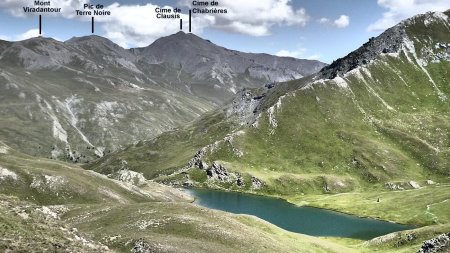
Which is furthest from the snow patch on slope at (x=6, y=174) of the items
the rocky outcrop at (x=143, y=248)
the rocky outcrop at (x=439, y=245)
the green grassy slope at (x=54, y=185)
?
the rocky outcrop at (x=439, y=245)

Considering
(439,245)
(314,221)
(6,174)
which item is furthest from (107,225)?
(314,221)

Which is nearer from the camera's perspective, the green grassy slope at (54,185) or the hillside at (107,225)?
the hillside at (107,225)

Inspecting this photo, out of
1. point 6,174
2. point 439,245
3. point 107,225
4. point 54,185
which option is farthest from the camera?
point 54,185

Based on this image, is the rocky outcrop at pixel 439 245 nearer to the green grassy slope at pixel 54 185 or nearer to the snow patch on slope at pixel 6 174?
the green grassy slope at pixel 54 185

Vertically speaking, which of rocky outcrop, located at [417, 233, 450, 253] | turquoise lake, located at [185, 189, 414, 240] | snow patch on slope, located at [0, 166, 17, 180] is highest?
snow patch on slope, located at [0, 166, 17, 180]

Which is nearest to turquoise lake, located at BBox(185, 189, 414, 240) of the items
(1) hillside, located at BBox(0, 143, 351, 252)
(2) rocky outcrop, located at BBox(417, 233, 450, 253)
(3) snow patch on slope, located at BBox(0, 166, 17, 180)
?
(1) hillside, located at BBox(0, 143, 351, 252)

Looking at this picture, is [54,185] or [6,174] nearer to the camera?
[6,174]

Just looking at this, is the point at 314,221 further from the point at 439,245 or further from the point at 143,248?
the point at 143,248

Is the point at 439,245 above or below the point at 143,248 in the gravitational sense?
below

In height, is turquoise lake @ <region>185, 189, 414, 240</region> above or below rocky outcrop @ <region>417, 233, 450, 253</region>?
below

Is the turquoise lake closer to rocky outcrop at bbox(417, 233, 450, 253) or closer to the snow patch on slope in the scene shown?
rocky outcrop at bbox(417, 233, 450, 253)

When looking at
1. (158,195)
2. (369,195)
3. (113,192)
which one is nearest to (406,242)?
(113,192)

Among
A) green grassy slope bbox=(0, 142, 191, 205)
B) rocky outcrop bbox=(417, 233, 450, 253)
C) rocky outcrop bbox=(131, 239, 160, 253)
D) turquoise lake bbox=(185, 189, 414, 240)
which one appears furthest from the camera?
turquoise lake bbox=(185, 189, 414, 240)
